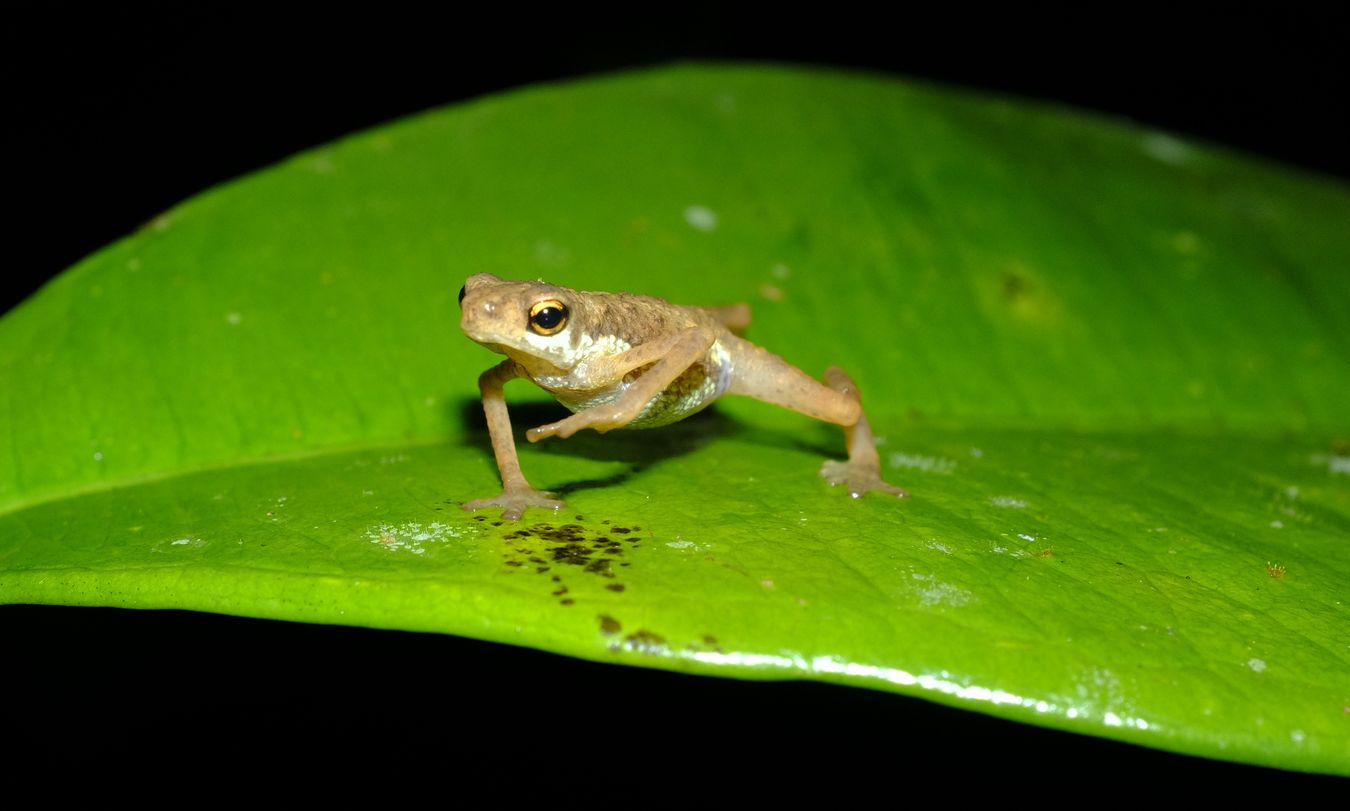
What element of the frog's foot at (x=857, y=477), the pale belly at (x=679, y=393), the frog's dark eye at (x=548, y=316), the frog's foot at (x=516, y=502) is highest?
the frog's dark eye at (x=548, y=316)

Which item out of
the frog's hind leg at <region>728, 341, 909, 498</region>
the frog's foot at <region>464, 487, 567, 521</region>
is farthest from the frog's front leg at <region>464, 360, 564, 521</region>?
the frog's hind leg at <region>728, 341, 909, 498</region>

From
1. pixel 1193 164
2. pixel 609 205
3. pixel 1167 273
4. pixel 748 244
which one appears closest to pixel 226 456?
pixel 609 205

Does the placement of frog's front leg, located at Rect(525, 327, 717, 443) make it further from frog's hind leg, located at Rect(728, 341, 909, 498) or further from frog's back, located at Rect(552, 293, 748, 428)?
frog's hind leg, located at Rect(728, 341, 909, 498)

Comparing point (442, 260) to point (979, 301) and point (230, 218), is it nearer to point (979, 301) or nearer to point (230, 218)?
point (230, 218)

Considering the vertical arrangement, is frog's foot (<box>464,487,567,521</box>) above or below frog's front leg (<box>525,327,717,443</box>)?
below

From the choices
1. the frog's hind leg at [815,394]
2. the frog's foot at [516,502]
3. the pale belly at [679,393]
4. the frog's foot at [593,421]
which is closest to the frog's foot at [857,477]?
the frog's hind leg at [815,394]

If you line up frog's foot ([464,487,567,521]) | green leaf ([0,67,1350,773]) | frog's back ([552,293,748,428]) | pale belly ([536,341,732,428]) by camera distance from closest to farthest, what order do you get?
green leaf ([0,67,1350,773]), frog's foot ([464,487,567,521]), frog's back ([552,293,748,428]), pale belly ([536,341,732,428])

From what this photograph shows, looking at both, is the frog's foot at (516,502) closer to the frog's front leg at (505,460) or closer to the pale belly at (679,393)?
the frog's front leg at (505,460)
